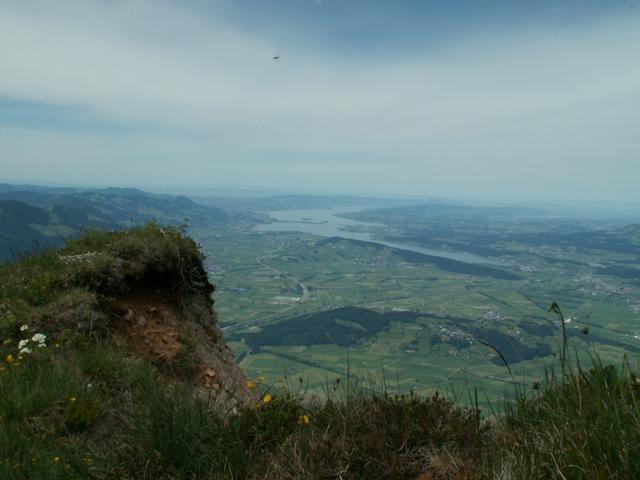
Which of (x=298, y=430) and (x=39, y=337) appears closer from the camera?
(x=298, y=430)

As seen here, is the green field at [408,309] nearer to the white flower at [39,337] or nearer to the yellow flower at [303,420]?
the yellow flower at [303,420]

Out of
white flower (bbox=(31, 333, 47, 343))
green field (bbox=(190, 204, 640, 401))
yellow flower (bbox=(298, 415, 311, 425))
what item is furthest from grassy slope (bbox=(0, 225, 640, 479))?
green field (bbox=(190, 204, 640, 401))

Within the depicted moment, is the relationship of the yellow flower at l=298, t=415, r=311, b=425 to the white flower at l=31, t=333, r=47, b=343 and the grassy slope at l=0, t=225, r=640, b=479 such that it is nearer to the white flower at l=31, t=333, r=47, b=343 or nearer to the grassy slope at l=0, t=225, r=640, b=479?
the grassy slope at l=0, t=225, r=640, b=479

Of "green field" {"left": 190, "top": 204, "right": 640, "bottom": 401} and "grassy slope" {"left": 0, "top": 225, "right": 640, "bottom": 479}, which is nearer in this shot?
"grassy slope" {"left": 0, "top": 225, "right": 640, "bottom": 479}

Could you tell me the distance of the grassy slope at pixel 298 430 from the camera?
7.96 ft

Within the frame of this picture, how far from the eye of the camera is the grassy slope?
2426 millimetres

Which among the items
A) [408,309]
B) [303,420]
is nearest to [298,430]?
[303,420]

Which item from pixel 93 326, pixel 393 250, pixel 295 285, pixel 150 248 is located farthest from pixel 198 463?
pixel 393 250

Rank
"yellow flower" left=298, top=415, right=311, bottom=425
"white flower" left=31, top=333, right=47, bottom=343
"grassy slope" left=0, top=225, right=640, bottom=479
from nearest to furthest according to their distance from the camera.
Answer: "grassy slope" left=0, top=225, right=640, bottom=479 < "yellow flower" left=298, top=415, right=311, bottom=425 < "white flower" left=31, top=333, right=47, bottom=343

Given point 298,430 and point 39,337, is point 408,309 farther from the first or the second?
point 298,430

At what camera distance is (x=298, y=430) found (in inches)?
129

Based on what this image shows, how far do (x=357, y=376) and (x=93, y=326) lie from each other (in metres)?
4.09

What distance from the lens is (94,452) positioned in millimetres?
2986

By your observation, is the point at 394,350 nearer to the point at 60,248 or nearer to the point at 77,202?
the point at 60,248
